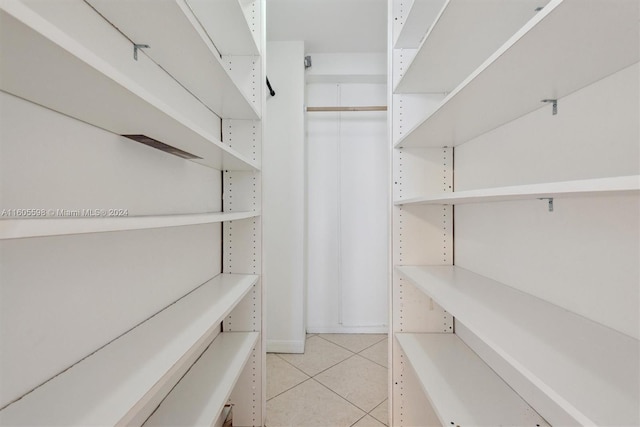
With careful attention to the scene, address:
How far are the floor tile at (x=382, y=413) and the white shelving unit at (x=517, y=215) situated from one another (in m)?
0.13

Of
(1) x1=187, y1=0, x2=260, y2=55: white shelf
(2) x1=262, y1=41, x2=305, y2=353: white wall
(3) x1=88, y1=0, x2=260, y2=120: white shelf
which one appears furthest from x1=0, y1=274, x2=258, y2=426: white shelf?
(2) x1=262, y1=41, x2=305, y2=353: white wall

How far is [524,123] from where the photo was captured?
3.02 feet

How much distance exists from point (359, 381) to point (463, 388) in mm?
1019

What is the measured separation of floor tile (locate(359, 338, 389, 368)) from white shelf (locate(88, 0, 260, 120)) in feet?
6.70

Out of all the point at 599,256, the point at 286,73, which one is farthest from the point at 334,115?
the point at 599,256

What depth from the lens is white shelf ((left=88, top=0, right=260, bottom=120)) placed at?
0.69 meters

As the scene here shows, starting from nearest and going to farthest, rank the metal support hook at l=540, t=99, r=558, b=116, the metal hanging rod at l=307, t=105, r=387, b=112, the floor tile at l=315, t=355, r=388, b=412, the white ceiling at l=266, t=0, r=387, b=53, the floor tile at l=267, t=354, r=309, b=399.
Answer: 1. the metal support hook at l=540, t=99, r=558, b=116
2. the floor tile at l=315, t=355, r=388, b=412
3. the floor tile at l=267, t=354, r=309, b=399
4. the white ceiling at l=266, t=0, r=387, b=53
5. the metal hanging rod at l=307, t=105, r=387, b=112

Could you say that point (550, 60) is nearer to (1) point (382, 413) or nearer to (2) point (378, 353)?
(1) point (382, 413)

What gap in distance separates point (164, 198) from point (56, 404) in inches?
24.8

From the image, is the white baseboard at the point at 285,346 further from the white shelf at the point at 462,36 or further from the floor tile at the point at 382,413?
the white shelf at the point at 462,36

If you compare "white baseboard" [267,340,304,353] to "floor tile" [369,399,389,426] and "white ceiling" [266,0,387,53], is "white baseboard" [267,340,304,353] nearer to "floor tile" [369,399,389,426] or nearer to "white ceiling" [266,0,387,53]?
"floor tile" [369,399,389,426]

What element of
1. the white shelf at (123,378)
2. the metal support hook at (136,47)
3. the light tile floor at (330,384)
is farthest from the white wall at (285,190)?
the metal support hook at (136,47)

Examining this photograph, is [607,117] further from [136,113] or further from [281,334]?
[281,334]

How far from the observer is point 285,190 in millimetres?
2287
